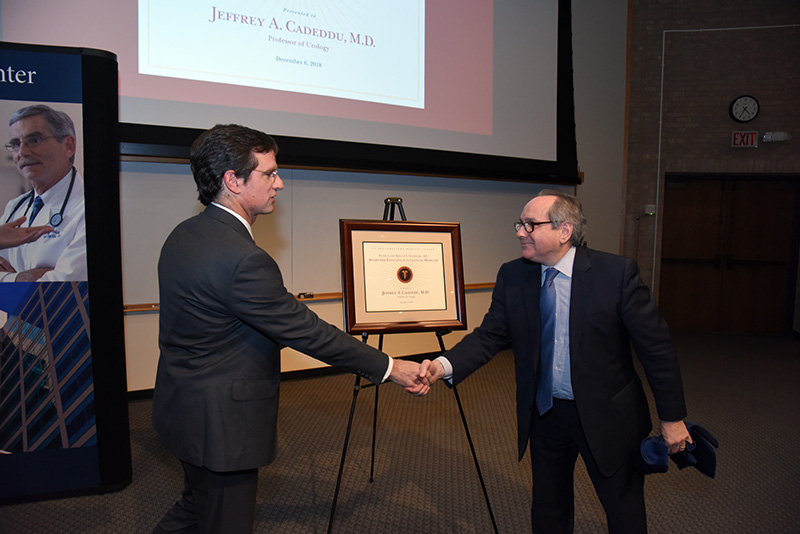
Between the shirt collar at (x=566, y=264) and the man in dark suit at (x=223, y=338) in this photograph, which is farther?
the shirt collar at (x=566, y=264)

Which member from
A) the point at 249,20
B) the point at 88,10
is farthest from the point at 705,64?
the point at 88,10

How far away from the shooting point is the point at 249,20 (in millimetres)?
3285

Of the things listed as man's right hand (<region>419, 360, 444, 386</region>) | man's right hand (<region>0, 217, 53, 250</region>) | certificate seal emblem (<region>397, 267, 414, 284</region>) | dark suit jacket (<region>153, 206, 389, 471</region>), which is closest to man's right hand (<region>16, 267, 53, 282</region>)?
man's right hand (<region>0, 217, 53, 250</region>)

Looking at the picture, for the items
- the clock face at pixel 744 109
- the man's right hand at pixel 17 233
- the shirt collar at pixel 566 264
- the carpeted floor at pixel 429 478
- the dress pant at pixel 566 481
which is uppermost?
the clock face at pixel 744 109

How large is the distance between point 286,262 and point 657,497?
3087 mm

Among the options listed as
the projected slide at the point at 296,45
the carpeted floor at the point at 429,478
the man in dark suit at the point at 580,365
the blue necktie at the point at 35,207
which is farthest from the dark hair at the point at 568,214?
the projected slide at the point at 296,45

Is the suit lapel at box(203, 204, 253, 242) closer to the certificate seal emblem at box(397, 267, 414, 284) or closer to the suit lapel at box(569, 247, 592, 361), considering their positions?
the certificate seal emblem at box(397, 267, 414, 284)

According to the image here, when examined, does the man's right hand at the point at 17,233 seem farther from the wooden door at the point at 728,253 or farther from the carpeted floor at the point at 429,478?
the wooden door at the point at 728,253

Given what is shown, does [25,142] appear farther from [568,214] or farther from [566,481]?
[566,481]

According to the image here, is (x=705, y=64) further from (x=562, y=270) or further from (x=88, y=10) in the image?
(x=88, y=10)

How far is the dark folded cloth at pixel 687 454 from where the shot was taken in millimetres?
1577

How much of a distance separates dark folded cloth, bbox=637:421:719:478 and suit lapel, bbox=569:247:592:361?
368 mm

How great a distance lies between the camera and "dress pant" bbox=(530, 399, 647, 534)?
5.44 ft

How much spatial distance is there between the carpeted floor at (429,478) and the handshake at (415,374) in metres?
0.78
